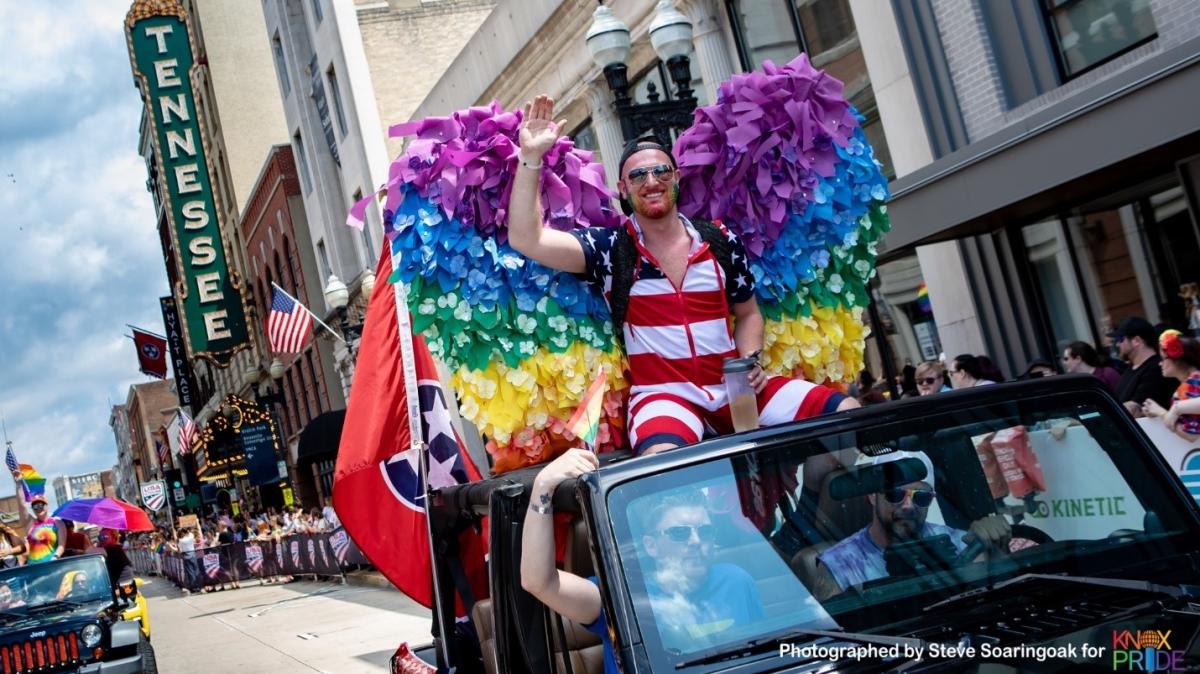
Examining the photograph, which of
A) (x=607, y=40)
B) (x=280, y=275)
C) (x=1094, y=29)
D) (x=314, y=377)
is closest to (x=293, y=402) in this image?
(x=314, y=377)

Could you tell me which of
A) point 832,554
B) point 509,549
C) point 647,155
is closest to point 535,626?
point 509,549

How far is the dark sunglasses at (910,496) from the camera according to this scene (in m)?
3.01

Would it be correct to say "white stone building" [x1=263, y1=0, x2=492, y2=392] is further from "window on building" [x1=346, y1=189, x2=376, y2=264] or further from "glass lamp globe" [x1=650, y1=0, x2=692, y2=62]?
"glass lamp globe" [x1=650, y1=0, x2=692, y2=62]

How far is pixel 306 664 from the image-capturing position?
13133 mm

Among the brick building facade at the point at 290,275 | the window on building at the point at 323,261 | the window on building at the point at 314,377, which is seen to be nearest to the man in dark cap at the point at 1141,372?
the window on building at the point at 323,261

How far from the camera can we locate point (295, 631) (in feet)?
55.1

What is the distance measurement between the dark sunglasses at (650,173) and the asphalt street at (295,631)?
863cm

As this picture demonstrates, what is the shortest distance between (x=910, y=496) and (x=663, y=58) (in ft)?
25.7

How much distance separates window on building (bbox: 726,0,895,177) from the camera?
13.1 meters

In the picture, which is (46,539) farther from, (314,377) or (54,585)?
(314,377)

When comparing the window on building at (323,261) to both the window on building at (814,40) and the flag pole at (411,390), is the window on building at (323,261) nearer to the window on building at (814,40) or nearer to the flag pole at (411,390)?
the window on building at (814,40)

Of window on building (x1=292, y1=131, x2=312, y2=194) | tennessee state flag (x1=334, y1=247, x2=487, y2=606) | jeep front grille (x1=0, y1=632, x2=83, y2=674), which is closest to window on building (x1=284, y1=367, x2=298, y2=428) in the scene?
window on building (x1=292, y1=131, x2=312, y2=194)

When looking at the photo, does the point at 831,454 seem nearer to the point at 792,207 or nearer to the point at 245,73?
the point at 792,207

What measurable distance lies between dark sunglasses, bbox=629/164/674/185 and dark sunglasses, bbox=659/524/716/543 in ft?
5.53
